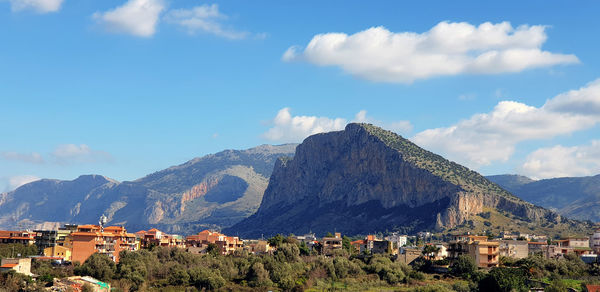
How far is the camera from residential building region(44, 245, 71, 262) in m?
131

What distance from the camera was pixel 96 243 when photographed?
135 meters

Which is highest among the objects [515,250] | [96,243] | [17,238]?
[17,238]

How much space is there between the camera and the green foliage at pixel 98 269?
118562 millimetres

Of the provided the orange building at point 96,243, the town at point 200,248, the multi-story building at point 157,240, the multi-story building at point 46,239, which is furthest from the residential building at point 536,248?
the multi-story building at point 46,239

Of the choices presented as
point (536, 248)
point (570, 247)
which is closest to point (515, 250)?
point (536, 248)

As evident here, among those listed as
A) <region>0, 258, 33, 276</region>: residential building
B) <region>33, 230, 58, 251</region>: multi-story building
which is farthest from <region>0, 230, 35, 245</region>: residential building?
<region>0, 258, 33, 276</region>: residential building

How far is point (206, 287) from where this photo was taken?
120 meters

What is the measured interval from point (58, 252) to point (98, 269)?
15.7 m

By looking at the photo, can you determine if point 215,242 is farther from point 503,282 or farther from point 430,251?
point 503,282

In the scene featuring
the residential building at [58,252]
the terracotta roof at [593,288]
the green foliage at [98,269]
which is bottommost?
the terracotta roof at [593,288]

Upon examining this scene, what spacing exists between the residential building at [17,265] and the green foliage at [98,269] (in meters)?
9.65

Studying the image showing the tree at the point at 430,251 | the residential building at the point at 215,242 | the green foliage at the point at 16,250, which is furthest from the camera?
the residential building at the point at 215,242

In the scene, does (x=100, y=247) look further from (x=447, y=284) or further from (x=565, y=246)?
(x=565, y=246)

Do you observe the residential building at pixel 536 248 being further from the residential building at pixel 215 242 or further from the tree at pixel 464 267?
the residential building at pixel 215 242
